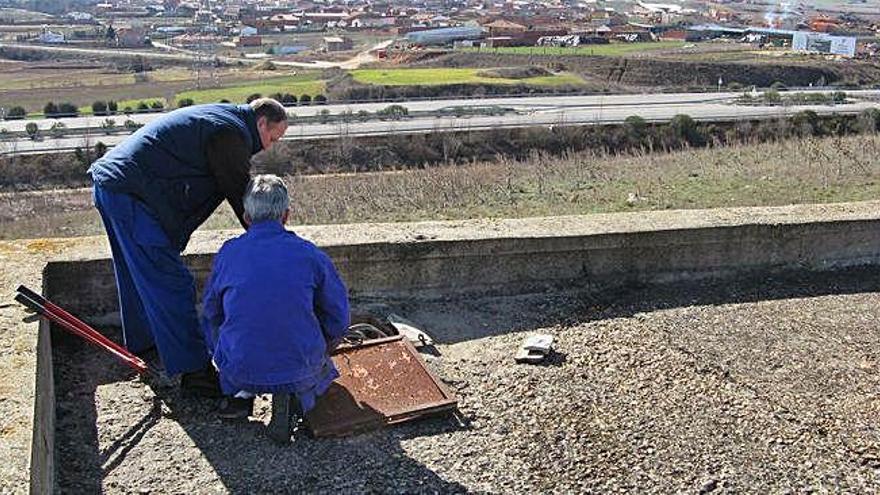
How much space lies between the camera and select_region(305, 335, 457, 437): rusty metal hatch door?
3.98 m

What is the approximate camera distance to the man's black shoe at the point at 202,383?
4.19 metres

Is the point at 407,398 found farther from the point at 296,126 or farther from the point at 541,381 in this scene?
the point at 296,126

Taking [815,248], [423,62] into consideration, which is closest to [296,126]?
[815,248]

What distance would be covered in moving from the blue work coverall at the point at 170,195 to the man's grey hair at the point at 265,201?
36 centimetres

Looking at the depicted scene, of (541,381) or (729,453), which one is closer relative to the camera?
(729,453)

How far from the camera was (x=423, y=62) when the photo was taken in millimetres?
69062

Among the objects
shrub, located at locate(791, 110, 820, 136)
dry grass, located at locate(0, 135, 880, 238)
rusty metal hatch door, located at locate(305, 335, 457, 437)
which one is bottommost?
shrub, located at locate(791, 110, 820, 136)

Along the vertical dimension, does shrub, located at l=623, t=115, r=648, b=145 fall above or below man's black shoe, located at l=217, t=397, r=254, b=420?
below

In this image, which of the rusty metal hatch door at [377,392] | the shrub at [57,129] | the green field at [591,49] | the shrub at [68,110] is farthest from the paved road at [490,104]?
the rusty metal hatch door at [377,392]

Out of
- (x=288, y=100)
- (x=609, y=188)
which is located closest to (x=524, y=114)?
(x=288, y=100)

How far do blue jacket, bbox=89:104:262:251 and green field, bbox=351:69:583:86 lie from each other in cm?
4678

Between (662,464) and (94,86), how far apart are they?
62.1 m

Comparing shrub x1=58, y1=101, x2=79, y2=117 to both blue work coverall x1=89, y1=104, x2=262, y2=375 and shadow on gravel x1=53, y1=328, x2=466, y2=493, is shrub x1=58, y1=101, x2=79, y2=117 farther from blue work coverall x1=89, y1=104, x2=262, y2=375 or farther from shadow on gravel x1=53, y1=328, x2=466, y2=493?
shadow on gravel x1=53, y1=328, x2=466, y2=493

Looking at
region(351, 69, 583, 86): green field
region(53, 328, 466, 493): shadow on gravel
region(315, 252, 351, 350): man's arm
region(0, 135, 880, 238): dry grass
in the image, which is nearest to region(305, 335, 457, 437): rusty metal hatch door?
region(53, 328, 466, 493): shadow on gravel
